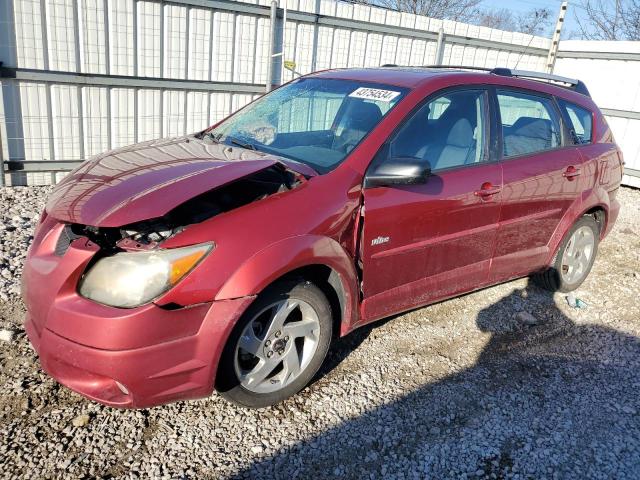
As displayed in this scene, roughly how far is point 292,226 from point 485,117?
5.96 feet

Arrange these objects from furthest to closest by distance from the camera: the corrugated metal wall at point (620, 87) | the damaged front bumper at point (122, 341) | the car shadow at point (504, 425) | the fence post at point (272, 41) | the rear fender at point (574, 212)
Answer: the corrugated metal wall at point (620, 87) < the fence post at point (272, 41) < the rear fender at point (574, 212) < the car shadow at point (504, 425) < the damaged front bumper at point (122, 341)

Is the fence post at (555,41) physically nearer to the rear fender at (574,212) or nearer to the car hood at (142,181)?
the rear fender at (574,212)

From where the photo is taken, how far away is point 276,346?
112 inches

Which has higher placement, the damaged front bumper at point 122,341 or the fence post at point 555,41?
the fence post at point 555,41

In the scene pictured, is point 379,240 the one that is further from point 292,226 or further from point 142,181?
point 142,181

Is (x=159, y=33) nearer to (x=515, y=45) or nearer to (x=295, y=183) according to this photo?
(x=295, y=183)

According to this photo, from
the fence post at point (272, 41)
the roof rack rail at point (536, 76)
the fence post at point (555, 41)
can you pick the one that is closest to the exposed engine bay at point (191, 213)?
the roof rack rail at point (536, 76)

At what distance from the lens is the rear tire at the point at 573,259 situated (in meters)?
4.66

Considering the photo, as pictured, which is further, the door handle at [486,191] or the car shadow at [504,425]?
the door handle at [486,191]

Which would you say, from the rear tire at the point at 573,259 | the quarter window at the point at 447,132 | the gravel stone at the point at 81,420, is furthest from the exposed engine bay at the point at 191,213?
the rear tire at the point at 573,259

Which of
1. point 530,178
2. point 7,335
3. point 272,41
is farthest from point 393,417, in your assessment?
point 272,41

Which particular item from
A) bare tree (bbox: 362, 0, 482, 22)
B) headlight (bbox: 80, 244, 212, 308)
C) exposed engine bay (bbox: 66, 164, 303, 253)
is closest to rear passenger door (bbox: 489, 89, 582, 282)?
exposed engine bay (bbox: 66, 164, 303, 253)

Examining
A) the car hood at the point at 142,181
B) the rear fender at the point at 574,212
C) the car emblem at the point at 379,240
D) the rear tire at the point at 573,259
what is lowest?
the rear tire at the point at 573,259

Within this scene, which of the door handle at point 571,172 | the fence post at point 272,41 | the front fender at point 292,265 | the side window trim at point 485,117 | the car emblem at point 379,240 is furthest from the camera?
the fence post at point 272,41
